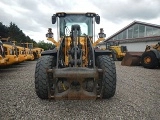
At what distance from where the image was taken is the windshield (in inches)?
245

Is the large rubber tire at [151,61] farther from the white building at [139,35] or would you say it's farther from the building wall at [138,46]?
the building wall at [138,46]

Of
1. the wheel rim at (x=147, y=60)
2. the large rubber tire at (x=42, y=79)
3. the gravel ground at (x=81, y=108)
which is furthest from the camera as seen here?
the wheel rim at (x=147, y=60)

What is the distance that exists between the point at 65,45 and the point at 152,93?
2612mm

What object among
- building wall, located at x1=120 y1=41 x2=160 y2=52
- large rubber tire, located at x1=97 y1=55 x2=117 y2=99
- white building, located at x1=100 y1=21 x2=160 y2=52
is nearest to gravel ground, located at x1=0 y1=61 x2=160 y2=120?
large rubber tire, located at x1=97 y1=55 x2=117 y2=99

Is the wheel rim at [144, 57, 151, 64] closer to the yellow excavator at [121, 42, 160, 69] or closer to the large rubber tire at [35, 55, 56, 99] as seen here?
the yellow excavator at [121, 42, 160, 69]

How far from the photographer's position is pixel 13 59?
941 centimetres

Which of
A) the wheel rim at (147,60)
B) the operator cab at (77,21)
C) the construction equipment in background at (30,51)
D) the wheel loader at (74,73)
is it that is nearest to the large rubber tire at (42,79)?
the wheel loader at (74,73)

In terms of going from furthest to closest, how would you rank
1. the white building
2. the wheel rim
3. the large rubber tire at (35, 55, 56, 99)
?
the white building → the wheel rim → the large rubber tire at (35, 55, 56, 99)

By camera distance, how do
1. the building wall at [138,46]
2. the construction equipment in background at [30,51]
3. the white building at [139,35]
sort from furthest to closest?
1. the building wall at [138,46]
2. the white building at [139,35]
3. the construction equipment in background at [30,51]

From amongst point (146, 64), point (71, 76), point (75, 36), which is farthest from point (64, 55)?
point (146, 64)

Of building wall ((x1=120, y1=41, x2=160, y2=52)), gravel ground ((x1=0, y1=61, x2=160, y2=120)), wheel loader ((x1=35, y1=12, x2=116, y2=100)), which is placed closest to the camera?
gravel ground ((x1=0, y1=61, x2=160, y2=120))

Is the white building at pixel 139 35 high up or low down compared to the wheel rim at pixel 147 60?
up

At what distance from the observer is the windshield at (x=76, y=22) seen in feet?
20.4

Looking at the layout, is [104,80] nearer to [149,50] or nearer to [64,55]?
[64,55]
